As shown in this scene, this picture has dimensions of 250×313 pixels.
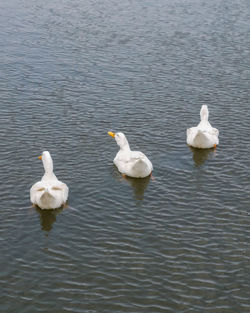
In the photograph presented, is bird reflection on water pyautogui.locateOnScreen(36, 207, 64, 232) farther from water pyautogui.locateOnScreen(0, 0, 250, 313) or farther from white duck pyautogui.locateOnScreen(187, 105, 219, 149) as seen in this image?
white duck pyautogui.locateOnScreen(187, 105, 219, 149)

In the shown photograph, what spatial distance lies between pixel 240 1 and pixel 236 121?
31.8 m

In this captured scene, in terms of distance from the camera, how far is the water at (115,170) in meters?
21.0

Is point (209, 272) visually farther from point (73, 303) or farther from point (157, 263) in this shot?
point (73, 303)

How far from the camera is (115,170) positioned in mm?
29875

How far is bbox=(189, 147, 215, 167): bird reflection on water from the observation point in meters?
31.2

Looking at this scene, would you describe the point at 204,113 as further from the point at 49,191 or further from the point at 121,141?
the point at 49,191

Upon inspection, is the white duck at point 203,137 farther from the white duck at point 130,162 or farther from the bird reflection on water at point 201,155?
the white duck at point 130,162

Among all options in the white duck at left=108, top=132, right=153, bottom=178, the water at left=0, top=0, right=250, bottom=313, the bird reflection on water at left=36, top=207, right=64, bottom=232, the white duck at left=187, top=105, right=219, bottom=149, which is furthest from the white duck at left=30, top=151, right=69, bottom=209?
the white duck at left=187, top=105, right=219, bottom=149

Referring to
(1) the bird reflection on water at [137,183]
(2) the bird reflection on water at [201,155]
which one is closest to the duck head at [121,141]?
(1) the bird reflection on water at [137,183]

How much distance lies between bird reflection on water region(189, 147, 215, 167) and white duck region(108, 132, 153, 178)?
340 cm

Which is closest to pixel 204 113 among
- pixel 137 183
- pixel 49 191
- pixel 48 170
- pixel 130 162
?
pixel 130 162

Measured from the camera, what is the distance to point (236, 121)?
35375mm

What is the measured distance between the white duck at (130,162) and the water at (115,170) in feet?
1.68

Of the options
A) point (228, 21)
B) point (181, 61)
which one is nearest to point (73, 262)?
point (181, 61)
